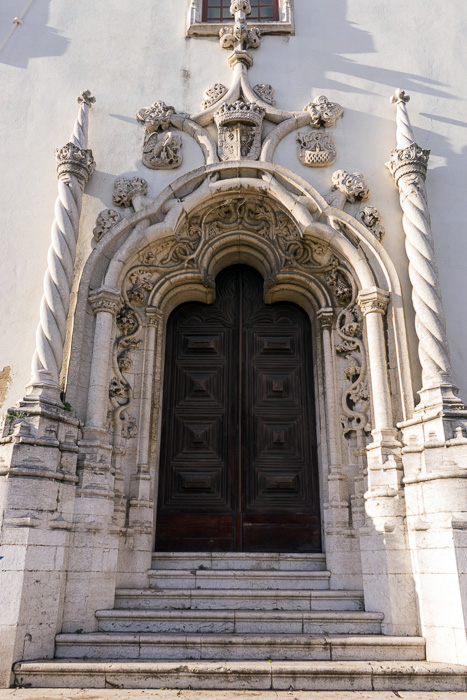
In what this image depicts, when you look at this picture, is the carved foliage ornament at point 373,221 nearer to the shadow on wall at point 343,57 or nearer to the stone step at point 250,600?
the shadow on wall at point 343,57

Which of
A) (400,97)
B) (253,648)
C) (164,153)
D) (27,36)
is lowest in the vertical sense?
(253,648)

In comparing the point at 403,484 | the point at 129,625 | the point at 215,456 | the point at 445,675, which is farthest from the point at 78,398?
the point at 445,675

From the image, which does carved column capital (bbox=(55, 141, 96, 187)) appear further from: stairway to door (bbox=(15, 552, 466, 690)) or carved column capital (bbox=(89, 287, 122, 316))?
stairway to door (bbox=(15, 552, 466, 690))

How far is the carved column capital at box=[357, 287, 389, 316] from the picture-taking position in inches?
269

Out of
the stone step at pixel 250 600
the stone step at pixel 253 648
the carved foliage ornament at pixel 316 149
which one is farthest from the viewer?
the carved foliage ornament at pixel 316 149

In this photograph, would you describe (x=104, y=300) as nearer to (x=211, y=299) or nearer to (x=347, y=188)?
(x=211, y=299)

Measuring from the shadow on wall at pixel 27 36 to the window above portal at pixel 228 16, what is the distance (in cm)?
202

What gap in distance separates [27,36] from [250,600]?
28.4ft

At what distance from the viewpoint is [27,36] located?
28.5 ft

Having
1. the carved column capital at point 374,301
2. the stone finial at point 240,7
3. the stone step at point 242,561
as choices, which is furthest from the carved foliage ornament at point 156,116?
the stone step at point 242,561

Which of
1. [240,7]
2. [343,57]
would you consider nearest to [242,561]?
[343,57]

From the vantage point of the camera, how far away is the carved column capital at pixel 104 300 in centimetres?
691

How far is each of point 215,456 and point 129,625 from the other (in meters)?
2.29

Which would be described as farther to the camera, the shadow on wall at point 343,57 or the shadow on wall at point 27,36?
the shadow on wall at point 27,36
